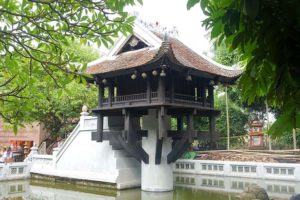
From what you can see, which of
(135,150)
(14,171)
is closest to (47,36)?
(135,150)

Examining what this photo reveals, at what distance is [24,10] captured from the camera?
2736 mm

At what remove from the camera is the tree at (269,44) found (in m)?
0.93

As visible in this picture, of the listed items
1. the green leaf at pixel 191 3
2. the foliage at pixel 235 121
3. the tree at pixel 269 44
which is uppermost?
the foliage at pixel 235 121

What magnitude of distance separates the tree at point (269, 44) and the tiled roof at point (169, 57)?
25.3 ft

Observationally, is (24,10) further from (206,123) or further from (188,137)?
(206,123)

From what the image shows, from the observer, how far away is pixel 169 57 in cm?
877

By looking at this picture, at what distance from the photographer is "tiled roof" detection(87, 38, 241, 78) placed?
9.22 m

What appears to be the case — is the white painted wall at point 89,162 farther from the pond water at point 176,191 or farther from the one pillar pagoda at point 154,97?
the one pillar pagoda at point 154,97

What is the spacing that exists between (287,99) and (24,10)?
2.38 m

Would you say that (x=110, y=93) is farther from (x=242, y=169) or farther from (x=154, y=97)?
(x=242, y=169)

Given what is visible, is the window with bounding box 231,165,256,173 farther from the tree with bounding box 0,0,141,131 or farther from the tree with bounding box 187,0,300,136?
the tree with bounding box 187,0,300,136

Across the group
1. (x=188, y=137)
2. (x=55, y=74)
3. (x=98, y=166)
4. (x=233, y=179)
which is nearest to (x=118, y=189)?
(x=98, y=166)

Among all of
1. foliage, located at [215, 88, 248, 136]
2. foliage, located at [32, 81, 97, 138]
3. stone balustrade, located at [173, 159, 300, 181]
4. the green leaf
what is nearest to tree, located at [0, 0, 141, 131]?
the green leaf

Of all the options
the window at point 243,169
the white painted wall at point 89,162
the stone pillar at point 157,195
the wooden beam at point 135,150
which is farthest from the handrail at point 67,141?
the window at point 243,169
